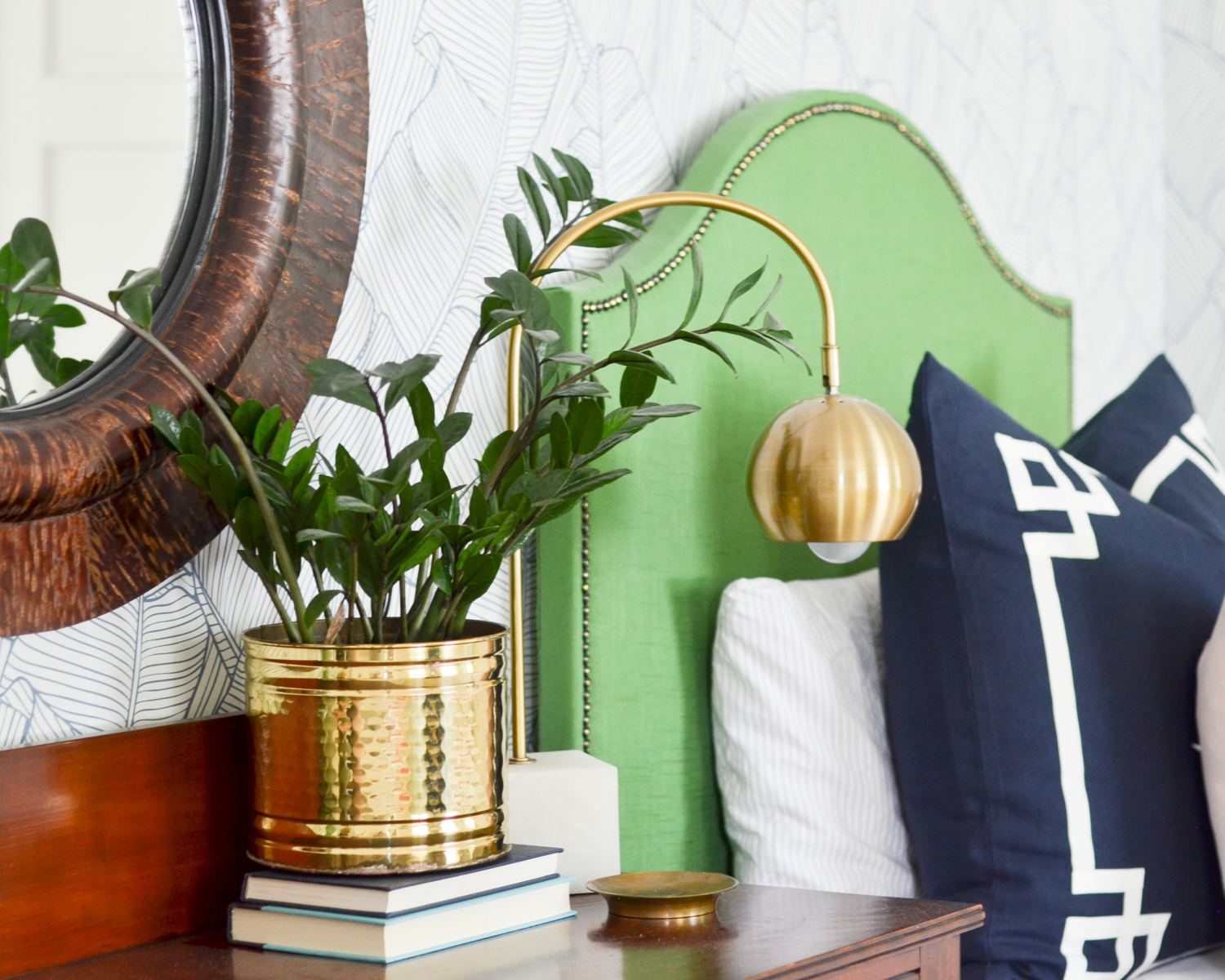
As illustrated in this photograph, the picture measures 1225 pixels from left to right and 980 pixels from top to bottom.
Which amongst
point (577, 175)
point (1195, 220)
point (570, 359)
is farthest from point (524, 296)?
point (1195, 220)

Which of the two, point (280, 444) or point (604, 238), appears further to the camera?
point (604, 238)

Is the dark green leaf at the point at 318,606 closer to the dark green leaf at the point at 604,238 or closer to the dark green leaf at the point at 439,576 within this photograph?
the dark green leaf at the point at 439,576

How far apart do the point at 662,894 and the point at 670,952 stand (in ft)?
0.33

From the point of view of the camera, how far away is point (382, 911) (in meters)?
0.82

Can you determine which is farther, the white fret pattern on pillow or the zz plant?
the white fret pattern on pillow

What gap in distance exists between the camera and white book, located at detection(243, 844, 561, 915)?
82 centimetres

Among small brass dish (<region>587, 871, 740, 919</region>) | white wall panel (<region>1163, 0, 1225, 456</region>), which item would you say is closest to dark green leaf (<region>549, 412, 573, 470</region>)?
small brass dish (<region>587, 871, 740, 919</region>)

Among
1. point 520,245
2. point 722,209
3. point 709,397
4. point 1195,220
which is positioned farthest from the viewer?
point 1195,220

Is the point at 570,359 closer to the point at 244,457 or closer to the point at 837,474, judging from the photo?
the point at 244,457

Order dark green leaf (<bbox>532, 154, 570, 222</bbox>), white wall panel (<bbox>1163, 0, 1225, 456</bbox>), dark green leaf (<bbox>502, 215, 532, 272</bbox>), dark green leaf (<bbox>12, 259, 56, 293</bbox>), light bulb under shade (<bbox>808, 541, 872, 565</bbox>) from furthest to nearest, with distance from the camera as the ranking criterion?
1. white wall panel (<bbox>1163, 0, 1225, 456</bbox>)
2. light bulb under shade (<bbox>808, 541, 872, 565</bbox>)
3. dark green leaf (<bbox>532, 154, 570, 222</bbox>)
4. dark green leaf (<bbox>502, 215, 532, 272</bbox>)
5. dark green leaf (<bbox>12, 259, 56, 293</bbox>)

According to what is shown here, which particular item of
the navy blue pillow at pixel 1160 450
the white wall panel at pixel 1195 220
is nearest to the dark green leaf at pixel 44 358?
the navy blue pillow at pixel 1160 450

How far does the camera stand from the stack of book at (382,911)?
32.5 inches

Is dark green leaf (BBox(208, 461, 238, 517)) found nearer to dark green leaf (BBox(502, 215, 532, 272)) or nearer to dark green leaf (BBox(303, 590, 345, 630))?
dark green leaf (BBox(303, 590, 345, 630))

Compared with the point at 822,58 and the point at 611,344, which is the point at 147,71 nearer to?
the point at 611,344
